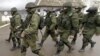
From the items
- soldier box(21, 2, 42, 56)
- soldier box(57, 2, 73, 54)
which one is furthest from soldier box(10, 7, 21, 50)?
soldier box(21, 2, 42, 56)

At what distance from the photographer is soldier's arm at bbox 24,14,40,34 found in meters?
8.74

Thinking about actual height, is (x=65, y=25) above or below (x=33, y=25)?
below

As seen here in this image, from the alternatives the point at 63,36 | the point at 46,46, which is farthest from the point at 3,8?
the point at 63,36

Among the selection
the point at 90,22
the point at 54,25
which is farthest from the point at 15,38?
the point at 90,22

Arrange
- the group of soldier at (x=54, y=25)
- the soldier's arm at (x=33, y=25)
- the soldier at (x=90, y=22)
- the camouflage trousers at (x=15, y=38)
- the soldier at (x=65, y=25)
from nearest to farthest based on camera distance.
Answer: the soldier's arm at (x=33, y=25) < the group of soldier at (x=54, y=25) < the soldier at (x=65, y=25) < the soldier at (x=90, y=22) < the camouflage trousers at (x=15, y=38)

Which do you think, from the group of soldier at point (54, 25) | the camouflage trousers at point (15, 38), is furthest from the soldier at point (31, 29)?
the camouflage trousers at point (15, 38)

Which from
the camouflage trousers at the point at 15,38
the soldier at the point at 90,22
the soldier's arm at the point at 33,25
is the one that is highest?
the soldier's arm at the point at 33,25

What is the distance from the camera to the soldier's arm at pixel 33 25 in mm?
8742

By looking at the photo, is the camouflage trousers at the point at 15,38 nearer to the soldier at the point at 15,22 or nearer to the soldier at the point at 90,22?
the soldier at the point at 15,22

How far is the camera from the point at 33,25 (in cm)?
873

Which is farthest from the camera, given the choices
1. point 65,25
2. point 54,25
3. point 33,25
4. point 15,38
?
point 15,38

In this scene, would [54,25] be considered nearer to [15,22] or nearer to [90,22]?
[90,22]

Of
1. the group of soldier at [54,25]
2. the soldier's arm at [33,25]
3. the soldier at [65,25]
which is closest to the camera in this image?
the soldier's arm at [33,25]

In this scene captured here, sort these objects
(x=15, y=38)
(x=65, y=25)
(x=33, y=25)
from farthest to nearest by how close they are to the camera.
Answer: (x=15, y=38) → (x=65, y=25) → (x=33, y=25)
